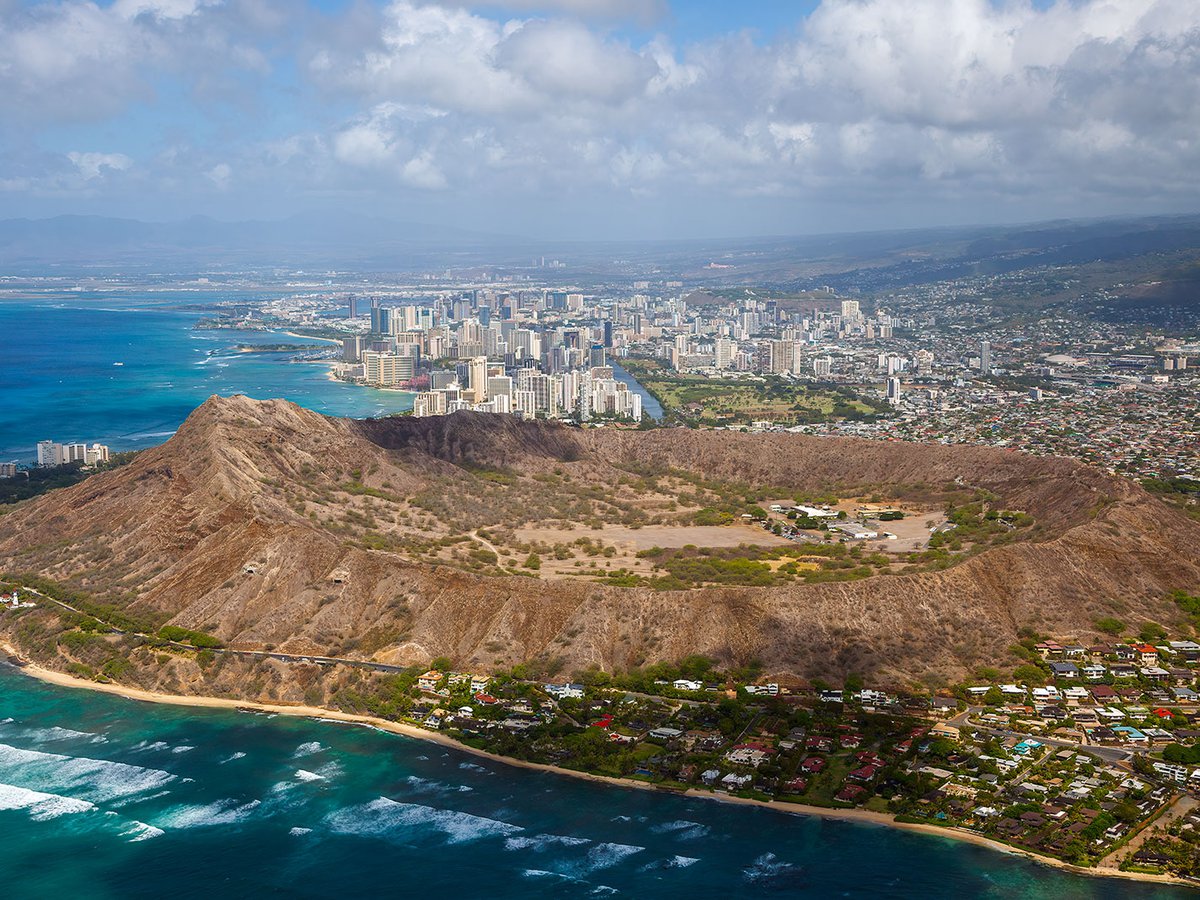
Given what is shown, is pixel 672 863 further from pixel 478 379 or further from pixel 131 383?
pixel 131 383

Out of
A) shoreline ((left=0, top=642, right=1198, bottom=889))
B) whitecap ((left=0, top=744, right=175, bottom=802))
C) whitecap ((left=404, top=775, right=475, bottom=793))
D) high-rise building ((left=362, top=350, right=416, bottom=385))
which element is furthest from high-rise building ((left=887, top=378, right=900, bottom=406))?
whitecap ((left=0, top=744, right=175, bottom=802))

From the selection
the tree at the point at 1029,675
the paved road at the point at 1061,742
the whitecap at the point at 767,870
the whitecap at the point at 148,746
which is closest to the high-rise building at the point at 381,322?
the whitecap at the point at 148,746

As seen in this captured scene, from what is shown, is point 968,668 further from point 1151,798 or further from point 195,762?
point 195,762

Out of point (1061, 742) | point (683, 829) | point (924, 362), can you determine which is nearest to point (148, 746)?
point (683, 829)

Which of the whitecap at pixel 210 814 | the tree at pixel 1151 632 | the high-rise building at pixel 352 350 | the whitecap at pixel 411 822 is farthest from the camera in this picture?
the high-rise building at pixel 352 350

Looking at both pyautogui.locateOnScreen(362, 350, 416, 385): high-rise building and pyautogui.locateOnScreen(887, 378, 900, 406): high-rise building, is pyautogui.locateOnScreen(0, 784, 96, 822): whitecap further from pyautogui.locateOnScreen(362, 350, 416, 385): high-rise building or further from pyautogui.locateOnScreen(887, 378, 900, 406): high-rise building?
pyautogui.locateOnScreen(362, 350, 416, 385): high-rise building

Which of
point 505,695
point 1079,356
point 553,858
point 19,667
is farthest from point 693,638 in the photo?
point 1079,356

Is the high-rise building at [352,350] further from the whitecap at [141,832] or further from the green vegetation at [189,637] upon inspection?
the whitecap at [141,832]
